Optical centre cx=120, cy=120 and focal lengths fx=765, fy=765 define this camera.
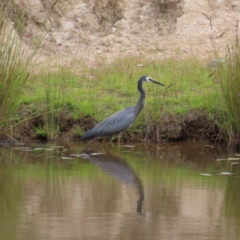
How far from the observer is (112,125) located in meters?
10.2

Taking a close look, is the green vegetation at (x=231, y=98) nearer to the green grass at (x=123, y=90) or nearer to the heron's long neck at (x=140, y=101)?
the green grass at (x=123, y=90)

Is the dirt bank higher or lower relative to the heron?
higher

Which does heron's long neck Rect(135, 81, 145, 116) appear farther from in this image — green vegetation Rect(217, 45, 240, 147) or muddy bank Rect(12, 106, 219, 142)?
green vegetation Rect(217, 45, 240, 147)

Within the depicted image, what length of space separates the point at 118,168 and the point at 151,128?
1.77m

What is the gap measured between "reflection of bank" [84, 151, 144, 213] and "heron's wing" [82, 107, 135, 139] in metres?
0.39

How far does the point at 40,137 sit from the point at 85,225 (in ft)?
15.0

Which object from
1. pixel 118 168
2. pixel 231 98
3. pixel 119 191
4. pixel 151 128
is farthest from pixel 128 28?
pixel 119 191

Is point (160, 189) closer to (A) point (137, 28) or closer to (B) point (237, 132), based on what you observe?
(B) point (237, 132)

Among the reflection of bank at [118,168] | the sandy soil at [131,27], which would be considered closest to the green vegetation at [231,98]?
the reflection of bank at [118,168]

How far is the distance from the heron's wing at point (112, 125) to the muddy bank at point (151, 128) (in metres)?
0.34

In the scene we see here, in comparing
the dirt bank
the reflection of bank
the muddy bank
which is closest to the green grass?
the muddy bank

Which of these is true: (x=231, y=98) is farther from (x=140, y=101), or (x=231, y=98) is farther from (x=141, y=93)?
(x=141, y=93)

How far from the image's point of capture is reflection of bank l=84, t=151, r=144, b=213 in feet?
26.1

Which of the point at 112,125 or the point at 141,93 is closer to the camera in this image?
the point at 112,125
